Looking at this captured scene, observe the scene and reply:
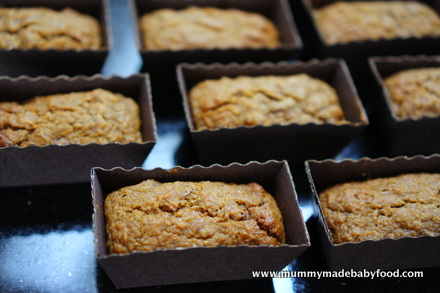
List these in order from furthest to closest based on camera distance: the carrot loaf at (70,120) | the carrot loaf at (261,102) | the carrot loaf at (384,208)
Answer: the carrot loaf at (261,102), the carrot loaf at (70,120), the carrot loaf at (384,208)

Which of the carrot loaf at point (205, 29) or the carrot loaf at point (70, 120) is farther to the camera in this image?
the carrot loaf at point (205, 29)

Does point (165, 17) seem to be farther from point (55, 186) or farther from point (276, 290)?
point (276, 290)

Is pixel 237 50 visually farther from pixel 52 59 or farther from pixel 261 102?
pixel 52 59

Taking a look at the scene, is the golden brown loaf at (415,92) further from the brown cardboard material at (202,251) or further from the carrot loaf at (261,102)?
the brown cardboard material at (202,251)

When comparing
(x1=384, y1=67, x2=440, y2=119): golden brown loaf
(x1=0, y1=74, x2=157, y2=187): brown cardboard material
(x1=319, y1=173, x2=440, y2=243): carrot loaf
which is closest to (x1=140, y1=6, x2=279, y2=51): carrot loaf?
(x1=0, y1=74, x2=157, y2=187): brown cardboard material

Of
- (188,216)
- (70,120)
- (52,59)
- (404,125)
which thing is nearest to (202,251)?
(188,216)

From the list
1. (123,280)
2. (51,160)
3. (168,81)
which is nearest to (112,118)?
(51,160)

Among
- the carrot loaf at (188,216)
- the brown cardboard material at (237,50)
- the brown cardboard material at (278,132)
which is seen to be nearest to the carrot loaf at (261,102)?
the brown cardboard material at (278,132)
